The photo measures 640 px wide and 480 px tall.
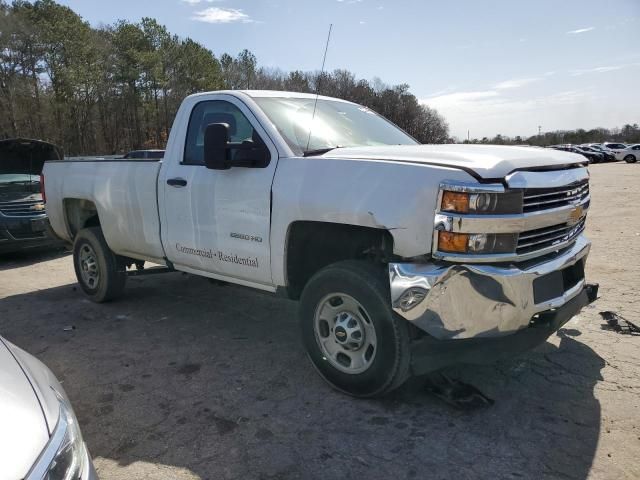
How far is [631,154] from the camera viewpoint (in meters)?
47.9

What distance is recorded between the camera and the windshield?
3.93 m

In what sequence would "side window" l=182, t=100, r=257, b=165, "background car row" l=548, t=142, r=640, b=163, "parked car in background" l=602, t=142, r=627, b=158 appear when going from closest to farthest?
"side window" l=182, t=100, r=257, b=165
"background car row" l=548, t=142, r=640, b=163
"parked car in background" l=602, t=142, r=627, b=158

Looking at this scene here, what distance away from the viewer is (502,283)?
2.86 meters

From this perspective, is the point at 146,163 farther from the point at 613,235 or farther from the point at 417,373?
the point at 613,235

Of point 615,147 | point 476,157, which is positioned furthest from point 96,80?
point 615,147

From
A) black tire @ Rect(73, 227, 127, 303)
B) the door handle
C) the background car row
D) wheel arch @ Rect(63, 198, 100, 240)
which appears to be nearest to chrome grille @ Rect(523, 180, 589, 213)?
the door handle

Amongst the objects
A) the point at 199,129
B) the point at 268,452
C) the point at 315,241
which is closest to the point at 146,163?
the point at 199,129

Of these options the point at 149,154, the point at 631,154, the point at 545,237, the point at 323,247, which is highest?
the point at 149,154

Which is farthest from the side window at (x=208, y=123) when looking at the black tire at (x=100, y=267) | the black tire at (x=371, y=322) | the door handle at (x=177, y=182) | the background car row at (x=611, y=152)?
the background car row at (x=611, y=152)

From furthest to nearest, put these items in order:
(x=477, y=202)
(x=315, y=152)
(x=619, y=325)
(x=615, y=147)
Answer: (x=615, y=147) → (x=619, y=325) → (x=315, y=152) → (x=477, y=202)

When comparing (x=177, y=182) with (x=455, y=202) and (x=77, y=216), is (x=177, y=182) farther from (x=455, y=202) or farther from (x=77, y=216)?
(x=455, y=202)

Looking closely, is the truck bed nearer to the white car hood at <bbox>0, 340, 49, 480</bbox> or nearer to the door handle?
the door handle

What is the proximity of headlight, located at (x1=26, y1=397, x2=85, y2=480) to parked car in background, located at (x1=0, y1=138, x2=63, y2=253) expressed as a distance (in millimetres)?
6845

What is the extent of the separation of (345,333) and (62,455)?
1.97 meters
